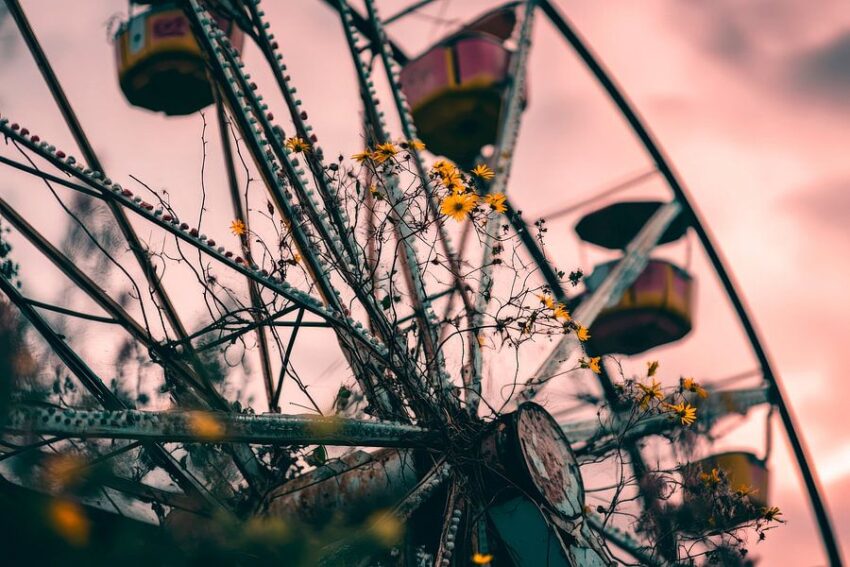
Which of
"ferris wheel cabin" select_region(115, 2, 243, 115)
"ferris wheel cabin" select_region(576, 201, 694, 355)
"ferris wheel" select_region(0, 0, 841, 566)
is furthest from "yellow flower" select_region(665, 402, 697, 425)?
"ferris wheel cabin" select_region(115, 2, 243, 115)

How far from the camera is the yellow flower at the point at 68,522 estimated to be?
359 centimetres

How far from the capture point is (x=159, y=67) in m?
8.16

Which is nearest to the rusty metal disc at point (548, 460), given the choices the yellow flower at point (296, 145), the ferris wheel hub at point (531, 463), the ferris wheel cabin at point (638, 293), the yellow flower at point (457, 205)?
the ferris wheel hub at point (531, 463)

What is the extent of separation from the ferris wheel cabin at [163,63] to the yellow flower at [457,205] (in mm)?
3989

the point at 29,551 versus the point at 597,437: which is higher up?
the point at 597,437

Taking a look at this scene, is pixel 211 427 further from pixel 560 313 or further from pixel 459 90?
pixel 459 90

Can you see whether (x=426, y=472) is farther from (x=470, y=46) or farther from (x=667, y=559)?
(x=470, y=46)

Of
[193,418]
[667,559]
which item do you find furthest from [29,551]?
[667,559]

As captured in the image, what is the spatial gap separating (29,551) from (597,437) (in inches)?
166

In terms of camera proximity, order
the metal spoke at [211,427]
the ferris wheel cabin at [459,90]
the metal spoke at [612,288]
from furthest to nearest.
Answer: the ferris wheel cabin at [459,90] < the metal spoke at [612,288] < the metal spoke at [211,427]

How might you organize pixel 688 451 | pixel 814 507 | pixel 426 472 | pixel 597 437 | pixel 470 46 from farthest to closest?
pixel 814 507 → pixel 470 46 → pixel 688 451 → pixel 597 437 → pixel 426 472

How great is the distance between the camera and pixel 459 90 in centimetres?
906

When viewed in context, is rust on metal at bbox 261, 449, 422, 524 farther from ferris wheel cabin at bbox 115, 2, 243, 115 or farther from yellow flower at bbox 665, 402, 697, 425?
ferris wheel cabin at bbox 115, 2, 243, 115

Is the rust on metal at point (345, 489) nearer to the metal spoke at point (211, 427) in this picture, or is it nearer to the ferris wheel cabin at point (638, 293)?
the metal spoke at point (211, 427)
